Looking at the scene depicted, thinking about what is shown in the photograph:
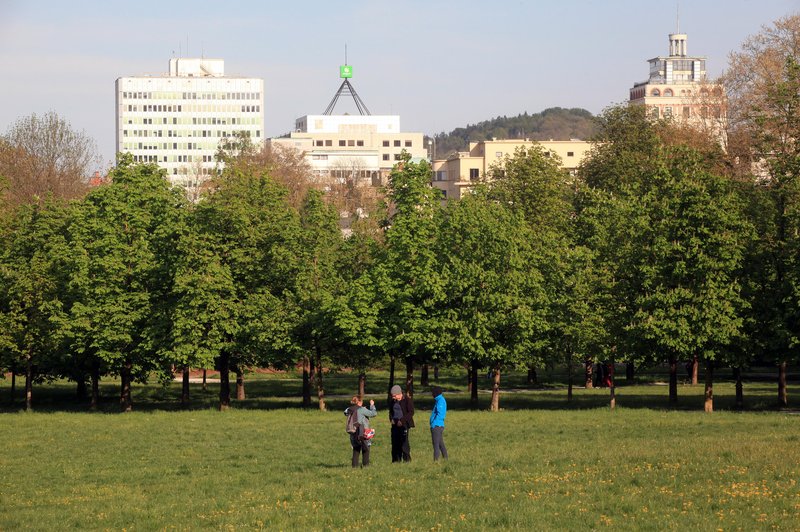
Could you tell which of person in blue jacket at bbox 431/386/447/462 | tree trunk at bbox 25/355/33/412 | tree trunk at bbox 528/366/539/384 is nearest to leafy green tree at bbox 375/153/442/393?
tree trunk at bbox 528/366/539/384

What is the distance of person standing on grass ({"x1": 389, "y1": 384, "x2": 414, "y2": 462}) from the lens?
107 ft

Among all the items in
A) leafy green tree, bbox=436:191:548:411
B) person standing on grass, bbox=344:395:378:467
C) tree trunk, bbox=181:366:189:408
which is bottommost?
tree trunk, bbox=181:366:189:408

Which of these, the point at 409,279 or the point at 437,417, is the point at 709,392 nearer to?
the point at 409,279

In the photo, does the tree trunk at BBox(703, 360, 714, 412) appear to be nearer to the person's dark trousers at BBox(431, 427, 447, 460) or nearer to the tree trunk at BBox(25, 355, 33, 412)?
the person's dark trousers at BBox(431, 427, 447, 460)

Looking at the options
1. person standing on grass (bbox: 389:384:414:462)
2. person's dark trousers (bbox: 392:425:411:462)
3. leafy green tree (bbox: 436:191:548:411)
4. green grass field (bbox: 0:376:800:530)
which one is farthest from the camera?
leafy green tree (bbox: 436:191:548:411)

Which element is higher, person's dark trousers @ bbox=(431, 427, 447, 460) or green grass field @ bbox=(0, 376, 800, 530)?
person's dark trousers @ bbox=(431, 427, 447, 460)

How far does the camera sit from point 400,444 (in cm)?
3409

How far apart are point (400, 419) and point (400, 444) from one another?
1.50m

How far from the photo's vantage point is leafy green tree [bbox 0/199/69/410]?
223 ft

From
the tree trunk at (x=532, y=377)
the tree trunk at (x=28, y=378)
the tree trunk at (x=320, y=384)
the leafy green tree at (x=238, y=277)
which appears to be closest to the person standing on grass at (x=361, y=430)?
the tree trunk at (x=320, y=384)

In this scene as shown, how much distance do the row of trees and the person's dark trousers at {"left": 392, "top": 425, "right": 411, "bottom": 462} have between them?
86.7 feet

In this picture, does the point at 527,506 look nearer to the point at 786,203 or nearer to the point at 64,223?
the point at 786,203

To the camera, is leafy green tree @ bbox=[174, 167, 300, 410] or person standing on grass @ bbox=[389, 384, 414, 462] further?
leafy green tree @ bbox=[174, 167, 300, 410]

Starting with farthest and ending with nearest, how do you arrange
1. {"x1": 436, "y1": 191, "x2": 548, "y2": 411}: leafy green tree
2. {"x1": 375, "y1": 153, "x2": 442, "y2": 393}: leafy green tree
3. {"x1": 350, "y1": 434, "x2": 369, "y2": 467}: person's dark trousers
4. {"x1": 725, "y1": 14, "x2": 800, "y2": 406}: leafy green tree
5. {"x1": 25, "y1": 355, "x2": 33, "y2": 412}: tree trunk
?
1. {"x1": 25, "y1": 355, "x2": 33, "y2": 412}: tree trunk
2. {"x1": 375, "y1": 153, "x2": 442, "y2": 393}: leafy green tree
3. {"x1": 436, "y1": 191, "x2": 548, "y2": 411}: leafy green tree
4. {"x1": 725, "y1": 14, "x2": 800, "y2": 406}: leafy green tree
5. {"x1": 350, "y1": 434, "x2": 369, "y2": 467}: person's dark trousers
